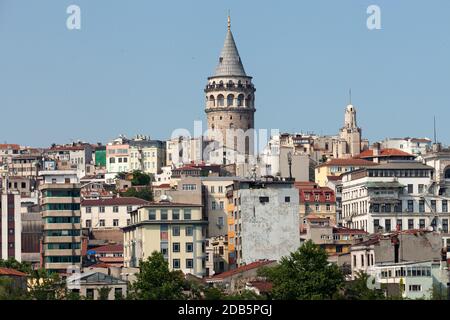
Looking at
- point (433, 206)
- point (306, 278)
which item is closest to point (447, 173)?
point (433, 206)

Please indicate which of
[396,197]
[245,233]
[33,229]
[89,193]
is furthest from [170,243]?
[89,193]

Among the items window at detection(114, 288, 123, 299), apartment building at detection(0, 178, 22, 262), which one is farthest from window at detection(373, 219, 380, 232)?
window at detection(114, 288, 123, 299)

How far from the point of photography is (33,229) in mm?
147500

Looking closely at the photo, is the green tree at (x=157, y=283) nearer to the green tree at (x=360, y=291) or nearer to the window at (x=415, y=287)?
the green tree at (x=360, y=291)

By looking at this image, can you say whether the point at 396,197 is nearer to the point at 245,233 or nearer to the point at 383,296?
the point at 245,233

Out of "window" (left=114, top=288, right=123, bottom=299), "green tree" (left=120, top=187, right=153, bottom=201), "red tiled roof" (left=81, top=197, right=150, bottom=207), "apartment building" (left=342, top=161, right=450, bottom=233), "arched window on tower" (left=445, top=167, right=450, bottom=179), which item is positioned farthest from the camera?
"green tree" (left=120, top=187, right=153, bottom=201)

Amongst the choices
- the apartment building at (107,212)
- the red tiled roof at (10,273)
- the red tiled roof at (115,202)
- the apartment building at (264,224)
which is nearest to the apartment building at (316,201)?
the apartment building at (107,212)

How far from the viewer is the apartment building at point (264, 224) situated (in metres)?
133

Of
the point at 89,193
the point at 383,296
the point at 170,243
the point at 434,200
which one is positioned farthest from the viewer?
the point at 89,193

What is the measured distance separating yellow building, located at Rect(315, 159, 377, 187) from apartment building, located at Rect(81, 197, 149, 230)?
2081 centimetres

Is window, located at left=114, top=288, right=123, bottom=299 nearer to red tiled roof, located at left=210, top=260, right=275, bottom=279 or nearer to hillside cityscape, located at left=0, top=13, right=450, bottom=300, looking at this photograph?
hillside cityscape, located at left=0, top=13, right=450, bottom=300

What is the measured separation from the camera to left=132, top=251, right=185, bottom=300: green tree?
104m
